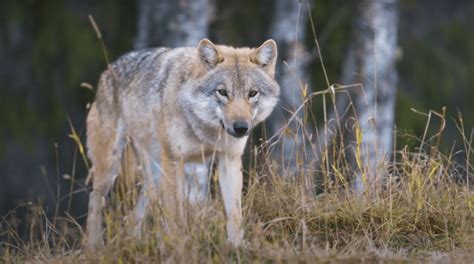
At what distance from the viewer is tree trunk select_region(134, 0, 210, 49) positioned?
1046cm

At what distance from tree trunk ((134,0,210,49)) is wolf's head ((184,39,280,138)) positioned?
11.0 ft

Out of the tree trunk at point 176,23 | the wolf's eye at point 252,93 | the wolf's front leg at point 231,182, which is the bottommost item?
the wolf's front leg at point 231,182

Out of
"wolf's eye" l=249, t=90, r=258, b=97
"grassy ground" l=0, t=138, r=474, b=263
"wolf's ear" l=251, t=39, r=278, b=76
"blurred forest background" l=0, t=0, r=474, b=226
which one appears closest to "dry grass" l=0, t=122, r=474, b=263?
"grassy ground" l=0, t=138, r=474, b=263

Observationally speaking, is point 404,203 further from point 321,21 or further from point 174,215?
point 321,21

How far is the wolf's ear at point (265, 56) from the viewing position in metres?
7.00

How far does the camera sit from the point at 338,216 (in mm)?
6297

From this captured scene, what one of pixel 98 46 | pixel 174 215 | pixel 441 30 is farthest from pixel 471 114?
pixel 174 215

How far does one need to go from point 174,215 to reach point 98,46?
8.21 metres

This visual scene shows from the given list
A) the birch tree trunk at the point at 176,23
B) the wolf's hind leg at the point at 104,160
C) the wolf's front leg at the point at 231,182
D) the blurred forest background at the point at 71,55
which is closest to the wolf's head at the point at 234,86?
the wolf's front leg at the point at 231,182

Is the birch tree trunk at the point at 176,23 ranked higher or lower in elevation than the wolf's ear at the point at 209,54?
lower

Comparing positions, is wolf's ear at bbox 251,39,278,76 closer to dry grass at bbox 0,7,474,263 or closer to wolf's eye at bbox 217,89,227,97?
wolf's eye at bbox 217,89,227,97

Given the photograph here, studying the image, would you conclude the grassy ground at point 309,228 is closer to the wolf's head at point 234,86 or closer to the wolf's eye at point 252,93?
the wolf's head at point 234,86

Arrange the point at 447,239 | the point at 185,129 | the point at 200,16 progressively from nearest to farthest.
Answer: the point at 447,239
the point at 185,129
the point at 200,16

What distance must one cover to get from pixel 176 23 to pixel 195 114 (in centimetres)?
366
